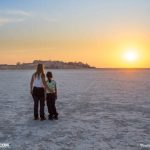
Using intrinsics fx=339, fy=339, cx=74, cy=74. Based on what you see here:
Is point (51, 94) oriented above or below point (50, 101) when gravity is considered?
above

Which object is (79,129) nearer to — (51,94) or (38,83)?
(51,94)

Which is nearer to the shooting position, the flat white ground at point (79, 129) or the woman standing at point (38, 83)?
the flat white ground at point (79, 129)

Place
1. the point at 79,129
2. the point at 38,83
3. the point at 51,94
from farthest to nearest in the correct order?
the point at 51,94, the point at 38,83, the point at 79,129

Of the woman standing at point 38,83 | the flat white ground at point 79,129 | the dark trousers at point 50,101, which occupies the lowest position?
the flat white ground at point 79,129

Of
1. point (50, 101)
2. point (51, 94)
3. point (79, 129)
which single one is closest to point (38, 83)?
point (51, 94)

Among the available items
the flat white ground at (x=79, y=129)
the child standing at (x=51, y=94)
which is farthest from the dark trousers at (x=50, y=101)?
the flat white ground at (x=79, y=129)

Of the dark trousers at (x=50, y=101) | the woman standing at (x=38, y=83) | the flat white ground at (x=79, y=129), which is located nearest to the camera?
the flat white ground at (x=79, y=129)

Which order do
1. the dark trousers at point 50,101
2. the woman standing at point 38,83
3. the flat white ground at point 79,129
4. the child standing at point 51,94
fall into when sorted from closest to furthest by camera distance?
the flat white ground at point 79,129 < the woman standing at point 38,83 < the child standing at point 51,94 < the dark trousers at point 50,101

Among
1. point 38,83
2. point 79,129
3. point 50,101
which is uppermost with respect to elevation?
point 38,83

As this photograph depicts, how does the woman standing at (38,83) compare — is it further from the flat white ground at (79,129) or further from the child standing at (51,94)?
the flat white ground at (79,129)

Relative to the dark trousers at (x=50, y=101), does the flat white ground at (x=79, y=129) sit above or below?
below

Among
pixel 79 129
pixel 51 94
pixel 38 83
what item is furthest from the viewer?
pixel 51 94

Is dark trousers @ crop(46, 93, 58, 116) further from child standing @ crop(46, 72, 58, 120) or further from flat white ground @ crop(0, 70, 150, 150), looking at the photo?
flat white ground @ crop(0, 70, 150, 150)

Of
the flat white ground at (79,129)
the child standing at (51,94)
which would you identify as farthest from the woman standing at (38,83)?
the flat white ground at (79,129)
